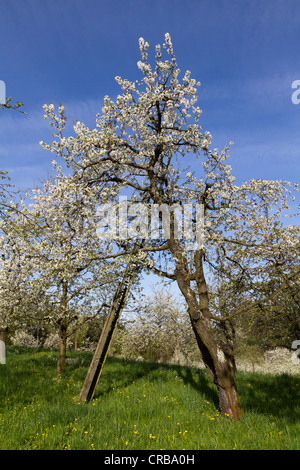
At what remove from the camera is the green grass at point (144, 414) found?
5.77m

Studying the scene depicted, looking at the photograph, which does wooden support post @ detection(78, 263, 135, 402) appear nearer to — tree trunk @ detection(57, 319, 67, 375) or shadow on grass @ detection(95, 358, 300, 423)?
shadow on grass @ detection(95, 358, 300, 423)

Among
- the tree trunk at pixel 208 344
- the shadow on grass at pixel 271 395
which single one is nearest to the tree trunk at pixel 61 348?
the tree trunk at pixel 208 344

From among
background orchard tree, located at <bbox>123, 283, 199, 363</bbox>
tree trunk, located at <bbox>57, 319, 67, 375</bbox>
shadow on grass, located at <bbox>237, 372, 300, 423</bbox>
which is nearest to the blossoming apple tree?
tree trunk, located at <bbox>57, 319, 67, 375</bbox>

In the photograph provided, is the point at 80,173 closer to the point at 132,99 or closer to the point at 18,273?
the point at 132,99

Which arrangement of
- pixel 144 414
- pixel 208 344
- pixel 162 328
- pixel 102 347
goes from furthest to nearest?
pixel 162 328
pixel 102 347
pixel 208 344
pixel 144 414

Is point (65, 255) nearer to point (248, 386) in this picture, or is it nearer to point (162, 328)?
point (248, 386)

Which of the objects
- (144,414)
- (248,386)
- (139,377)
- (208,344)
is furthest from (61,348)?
(248,386)

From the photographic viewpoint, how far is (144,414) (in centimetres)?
757
